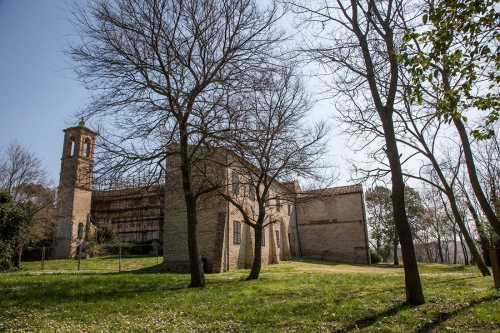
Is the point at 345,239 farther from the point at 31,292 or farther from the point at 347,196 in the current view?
the point at 31,292

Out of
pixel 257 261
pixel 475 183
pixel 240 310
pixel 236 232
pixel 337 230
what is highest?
pixel 475 183

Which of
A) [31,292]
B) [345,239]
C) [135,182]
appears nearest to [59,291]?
[31,292]

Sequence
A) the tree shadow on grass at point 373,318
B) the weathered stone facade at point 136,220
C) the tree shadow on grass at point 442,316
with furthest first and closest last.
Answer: the weathered stone facade at point 136,220 → the tree shadow on grass at point 373,318 → the tree shadow on grass at point 442,316

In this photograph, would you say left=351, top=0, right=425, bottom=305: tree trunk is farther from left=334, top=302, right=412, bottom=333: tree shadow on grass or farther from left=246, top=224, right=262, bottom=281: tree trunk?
left=246, top=224, right=262, bottom=281: tree trunk

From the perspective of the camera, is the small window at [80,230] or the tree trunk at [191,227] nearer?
the tree trunk at [191,227]

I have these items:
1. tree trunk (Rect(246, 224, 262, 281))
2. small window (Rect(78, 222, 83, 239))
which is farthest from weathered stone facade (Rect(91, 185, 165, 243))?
tree trunk (Rect(246, 224, 262, 281))

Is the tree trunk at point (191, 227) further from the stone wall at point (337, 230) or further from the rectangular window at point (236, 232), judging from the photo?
the stone wall at point (337, 230)

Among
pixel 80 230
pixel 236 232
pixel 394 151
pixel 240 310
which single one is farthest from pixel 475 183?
pixel 80 230

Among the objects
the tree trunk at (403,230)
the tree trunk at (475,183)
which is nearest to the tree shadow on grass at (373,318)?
the tree trunk at (403,230)

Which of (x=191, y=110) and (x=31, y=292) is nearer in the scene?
(x=31, y=292)

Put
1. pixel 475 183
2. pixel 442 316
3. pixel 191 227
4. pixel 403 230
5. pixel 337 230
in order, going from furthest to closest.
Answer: pixel 337 230 < pixel 191 227 < pixel 475 183 < pixel 403 230 < pixel 442 316

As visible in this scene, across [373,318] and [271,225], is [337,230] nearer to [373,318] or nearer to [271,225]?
[271,225]

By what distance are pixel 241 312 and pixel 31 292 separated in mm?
6156

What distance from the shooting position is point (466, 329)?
5594mm
